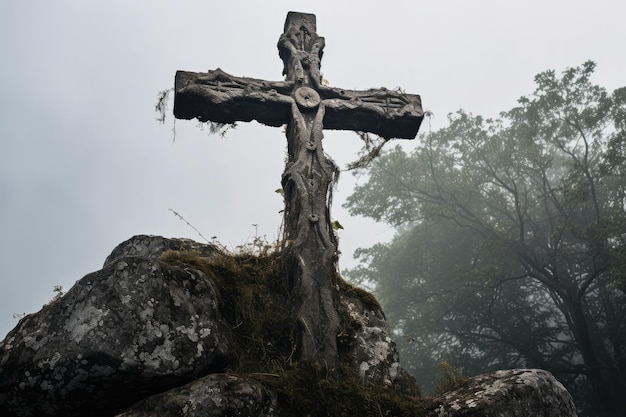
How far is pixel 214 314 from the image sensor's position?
357cm

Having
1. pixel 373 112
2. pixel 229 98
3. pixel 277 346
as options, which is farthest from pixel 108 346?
pixel 373 112

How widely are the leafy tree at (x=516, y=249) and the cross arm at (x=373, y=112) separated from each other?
990cm

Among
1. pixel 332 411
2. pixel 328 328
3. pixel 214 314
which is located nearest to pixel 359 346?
pixel 328 328

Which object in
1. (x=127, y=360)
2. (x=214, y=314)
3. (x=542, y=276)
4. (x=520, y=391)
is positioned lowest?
(x=520, y=391)

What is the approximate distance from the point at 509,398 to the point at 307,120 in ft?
10.7

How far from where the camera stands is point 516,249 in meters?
19.0

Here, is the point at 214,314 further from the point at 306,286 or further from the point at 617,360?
the point at 617,360

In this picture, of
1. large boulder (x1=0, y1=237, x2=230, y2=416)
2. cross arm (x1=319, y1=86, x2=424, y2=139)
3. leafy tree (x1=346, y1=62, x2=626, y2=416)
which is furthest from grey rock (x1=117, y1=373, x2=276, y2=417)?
leafy tree (x1=346, y1=62, x2=626, y2=416)

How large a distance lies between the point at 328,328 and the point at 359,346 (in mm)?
357

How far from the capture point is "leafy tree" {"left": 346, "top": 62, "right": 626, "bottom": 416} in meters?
15.8

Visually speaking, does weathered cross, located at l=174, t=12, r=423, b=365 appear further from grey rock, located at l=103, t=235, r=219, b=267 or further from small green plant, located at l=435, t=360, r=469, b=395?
grey rock, located at l=103, t=235, r=219, b=267

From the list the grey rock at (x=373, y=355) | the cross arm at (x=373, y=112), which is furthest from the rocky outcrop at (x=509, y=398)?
the cross arm at (x=373, y=112)

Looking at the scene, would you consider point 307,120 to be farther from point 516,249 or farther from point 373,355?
point 516,249

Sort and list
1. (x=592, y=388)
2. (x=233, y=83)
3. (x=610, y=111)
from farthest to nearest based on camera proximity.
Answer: (x=610, y=111) → (x=592, y=388) → (x=233, y=83)
